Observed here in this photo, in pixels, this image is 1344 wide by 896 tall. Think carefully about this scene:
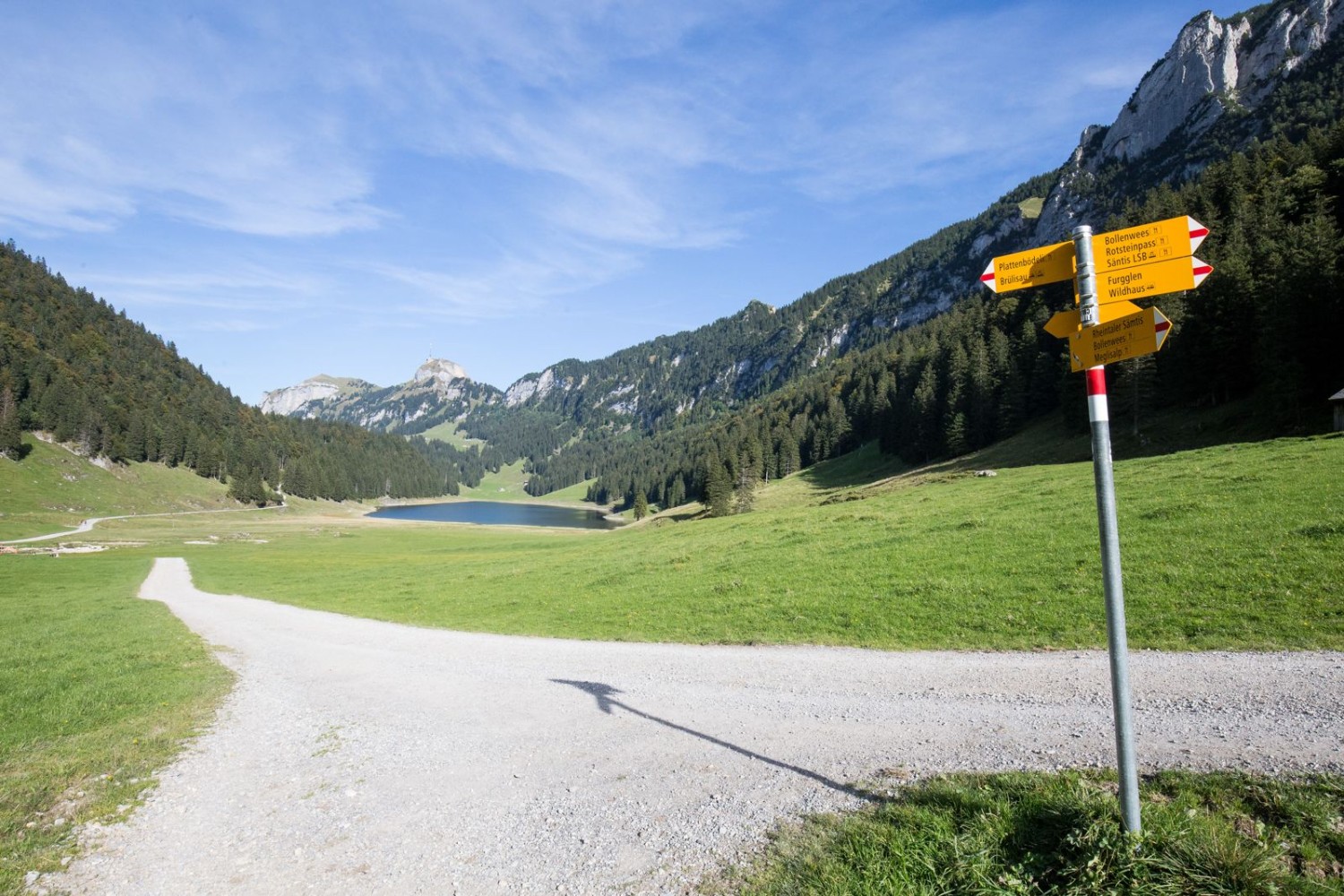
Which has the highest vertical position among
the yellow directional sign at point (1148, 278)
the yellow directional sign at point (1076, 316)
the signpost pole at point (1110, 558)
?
the yellow directional sign at point (1148, 278)

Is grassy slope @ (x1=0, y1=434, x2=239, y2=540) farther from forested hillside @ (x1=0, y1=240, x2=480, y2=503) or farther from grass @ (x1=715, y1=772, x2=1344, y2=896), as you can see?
grass @ (x1=715, y1=772, x2=1344, y2=896)

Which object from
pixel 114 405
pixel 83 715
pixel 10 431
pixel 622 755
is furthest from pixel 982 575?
pixel 114 405

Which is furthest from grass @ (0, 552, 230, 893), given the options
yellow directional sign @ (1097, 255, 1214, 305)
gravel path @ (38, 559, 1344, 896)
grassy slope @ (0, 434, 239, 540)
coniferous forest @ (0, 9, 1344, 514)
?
grassy slope @ (0, 434, 239, 540)

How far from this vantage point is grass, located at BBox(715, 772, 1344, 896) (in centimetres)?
447

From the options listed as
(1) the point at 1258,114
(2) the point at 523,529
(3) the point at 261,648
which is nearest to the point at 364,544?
(2) the point at 523,529

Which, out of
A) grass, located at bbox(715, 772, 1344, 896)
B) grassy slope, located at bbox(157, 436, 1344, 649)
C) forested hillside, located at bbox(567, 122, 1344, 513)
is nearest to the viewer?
grass, located at bbox(715, 772, 1344, 896)

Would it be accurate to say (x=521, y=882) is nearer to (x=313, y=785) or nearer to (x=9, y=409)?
(x=313, y=785)

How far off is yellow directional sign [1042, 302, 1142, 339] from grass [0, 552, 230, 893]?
11.8 m

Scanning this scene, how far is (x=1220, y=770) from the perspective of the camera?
6125 mm

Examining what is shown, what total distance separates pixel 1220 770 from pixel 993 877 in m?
3.25

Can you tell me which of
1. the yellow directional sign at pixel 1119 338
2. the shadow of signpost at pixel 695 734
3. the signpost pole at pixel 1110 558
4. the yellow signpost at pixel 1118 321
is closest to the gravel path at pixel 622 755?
the shadow of signpost at pixel 695 734

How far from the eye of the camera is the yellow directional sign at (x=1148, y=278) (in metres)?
4.65

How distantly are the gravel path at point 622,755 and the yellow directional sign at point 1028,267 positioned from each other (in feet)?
18.3

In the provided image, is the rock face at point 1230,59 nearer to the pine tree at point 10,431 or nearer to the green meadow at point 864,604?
the green meadow at point 864,604
